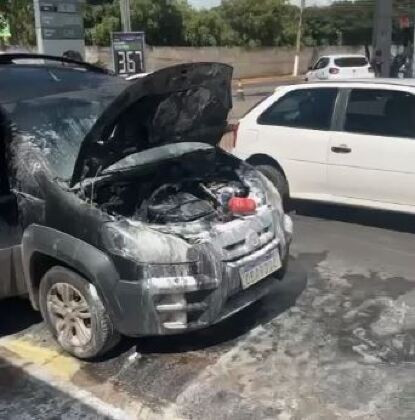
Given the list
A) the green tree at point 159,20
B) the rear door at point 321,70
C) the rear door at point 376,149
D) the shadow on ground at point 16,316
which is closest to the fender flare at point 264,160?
the rear door at point 376,149

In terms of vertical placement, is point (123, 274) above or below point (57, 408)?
above

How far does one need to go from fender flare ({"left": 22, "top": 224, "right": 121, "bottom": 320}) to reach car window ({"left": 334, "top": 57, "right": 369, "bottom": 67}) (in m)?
30.4

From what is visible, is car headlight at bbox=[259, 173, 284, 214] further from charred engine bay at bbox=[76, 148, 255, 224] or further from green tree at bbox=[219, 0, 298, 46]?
green tree at bbox=[219, 0, 298, 46]

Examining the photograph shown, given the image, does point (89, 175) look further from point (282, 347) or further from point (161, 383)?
point (282, 347)

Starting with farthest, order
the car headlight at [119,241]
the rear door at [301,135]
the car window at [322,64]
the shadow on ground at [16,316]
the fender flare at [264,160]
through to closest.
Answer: the car window at [322,64], the fender flare at [264,160], the rear door at [301,135], the shadow on ground at [16,316], the car headlight at [119,241]

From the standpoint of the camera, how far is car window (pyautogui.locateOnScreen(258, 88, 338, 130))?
Answer: 7.11m

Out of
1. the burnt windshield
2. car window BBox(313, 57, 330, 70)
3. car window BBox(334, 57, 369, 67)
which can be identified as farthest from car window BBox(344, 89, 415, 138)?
car window BBox(313, 57, 330, 70)

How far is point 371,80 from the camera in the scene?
7004 mm

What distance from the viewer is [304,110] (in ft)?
23.9

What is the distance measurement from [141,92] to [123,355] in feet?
5.54

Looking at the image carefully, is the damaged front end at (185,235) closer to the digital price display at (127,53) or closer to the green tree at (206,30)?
the digital price display at (127,53)

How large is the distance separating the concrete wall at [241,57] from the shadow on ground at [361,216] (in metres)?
30.8

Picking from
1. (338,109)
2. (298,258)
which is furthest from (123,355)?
(338,109)

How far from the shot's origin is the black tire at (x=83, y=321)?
4156 millimetres
